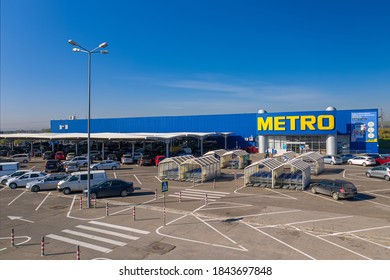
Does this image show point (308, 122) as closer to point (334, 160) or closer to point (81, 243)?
point (334, 160)

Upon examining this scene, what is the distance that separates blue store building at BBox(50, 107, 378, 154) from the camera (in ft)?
153

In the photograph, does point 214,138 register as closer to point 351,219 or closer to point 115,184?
point 115,184

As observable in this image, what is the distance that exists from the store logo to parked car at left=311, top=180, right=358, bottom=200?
2848 cm

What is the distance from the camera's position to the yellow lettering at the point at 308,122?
4828cm

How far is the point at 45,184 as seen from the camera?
25250 mm

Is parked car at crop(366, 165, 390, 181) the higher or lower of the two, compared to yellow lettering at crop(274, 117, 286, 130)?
lower

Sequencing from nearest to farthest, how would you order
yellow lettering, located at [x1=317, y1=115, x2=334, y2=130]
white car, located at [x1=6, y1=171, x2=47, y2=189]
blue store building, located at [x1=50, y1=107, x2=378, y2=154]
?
white car, located at [x1=6, y1=171, x2=47, y2=189] → yellow lettering, located at [x1=317, y1=115, x2=334, y2=130] → blue store building, located at [x1=50, y1=107, x2=378, y2=154]

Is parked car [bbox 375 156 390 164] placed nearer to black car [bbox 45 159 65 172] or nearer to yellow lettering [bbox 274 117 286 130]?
yellow lettering [bbox 274 117 286 130]

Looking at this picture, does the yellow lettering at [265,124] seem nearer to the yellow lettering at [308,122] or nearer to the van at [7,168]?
the yellow lettering at [308,122]

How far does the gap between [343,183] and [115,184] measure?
52.9ft

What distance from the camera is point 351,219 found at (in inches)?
603

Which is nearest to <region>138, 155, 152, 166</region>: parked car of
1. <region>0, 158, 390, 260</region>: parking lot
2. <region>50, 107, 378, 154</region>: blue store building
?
<region>0, 158, 390, 260</region>: parking lot

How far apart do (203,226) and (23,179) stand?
20.4 meters
